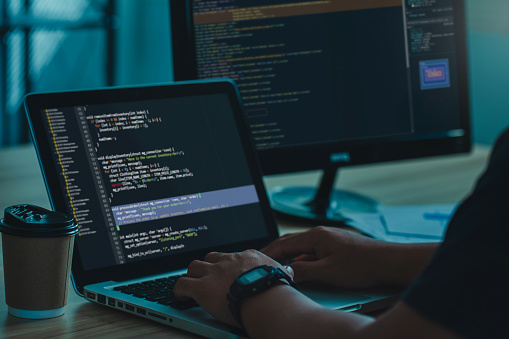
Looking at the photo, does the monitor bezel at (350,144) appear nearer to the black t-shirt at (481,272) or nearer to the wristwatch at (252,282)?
the wristwatch at (252,282)

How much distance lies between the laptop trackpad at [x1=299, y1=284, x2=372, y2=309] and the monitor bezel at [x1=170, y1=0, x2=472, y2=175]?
39 centimetres

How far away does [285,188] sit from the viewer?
160 centimetres

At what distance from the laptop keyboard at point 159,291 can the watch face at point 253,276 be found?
104mm

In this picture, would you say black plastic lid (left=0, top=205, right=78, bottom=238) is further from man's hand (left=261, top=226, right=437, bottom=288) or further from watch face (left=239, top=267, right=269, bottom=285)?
man's hand (left=261, top=226, right=437, bottom=288)

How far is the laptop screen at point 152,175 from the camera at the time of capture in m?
0.99

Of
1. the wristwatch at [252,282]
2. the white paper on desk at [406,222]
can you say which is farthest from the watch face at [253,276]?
the white paper on desk at [406,222]

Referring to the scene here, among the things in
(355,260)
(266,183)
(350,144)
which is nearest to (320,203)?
(350,144)

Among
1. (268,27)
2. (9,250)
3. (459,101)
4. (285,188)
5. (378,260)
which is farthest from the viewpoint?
(285,188)

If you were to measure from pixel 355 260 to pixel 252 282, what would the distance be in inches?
9.4

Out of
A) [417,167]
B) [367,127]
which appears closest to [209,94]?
[367,127]

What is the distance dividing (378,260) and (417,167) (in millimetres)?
933

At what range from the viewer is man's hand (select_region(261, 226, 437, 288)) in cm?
98

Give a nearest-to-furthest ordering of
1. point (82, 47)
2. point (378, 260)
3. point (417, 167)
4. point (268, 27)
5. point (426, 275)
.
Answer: point (426, 275)
point (378, 260)
point (268, 27)
point (417, 167)
point (82, 47)

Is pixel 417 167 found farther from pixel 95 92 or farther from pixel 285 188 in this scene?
pixel 95 92
